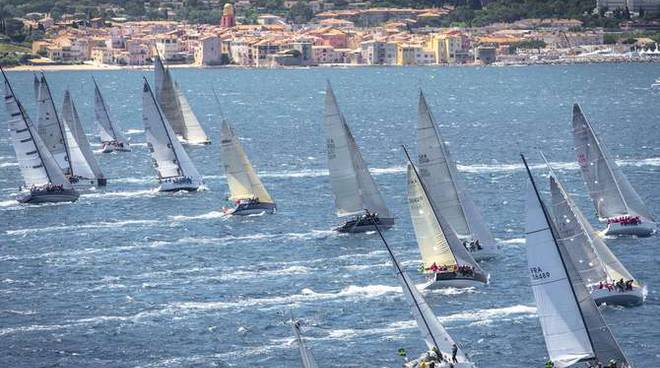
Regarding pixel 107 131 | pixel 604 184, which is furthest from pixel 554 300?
pixel 107 131

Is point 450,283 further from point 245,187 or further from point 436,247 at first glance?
point 245,187

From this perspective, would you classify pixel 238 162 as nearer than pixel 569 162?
Yes

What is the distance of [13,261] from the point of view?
255ft

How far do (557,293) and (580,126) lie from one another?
30730 millimetres

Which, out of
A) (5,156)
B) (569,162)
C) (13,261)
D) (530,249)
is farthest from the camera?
(5,156)

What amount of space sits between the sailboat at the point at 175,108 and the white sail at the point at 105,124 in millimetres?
4300

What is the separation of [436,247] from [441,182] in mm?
7064

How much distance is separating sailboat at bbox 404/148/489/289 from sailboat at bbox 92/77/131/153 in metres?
63.7

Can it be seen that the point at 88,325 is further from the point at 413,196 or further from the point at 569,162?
the point at 569,162

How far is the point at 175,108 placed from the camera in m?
131

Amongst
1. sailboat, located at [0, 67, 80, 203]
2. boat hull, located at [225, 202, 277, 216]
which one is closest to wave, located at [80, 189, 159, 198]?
sailboat, located at [0, 67, 80, 203]

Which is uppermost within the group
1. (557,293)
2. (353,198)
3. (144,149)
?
(557,293)

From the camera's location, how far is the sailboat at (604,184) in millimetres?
79688

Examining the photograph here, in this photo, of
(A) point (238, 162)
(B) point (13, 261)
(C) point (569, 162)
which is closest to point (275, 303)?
(B) point (13, 261)
